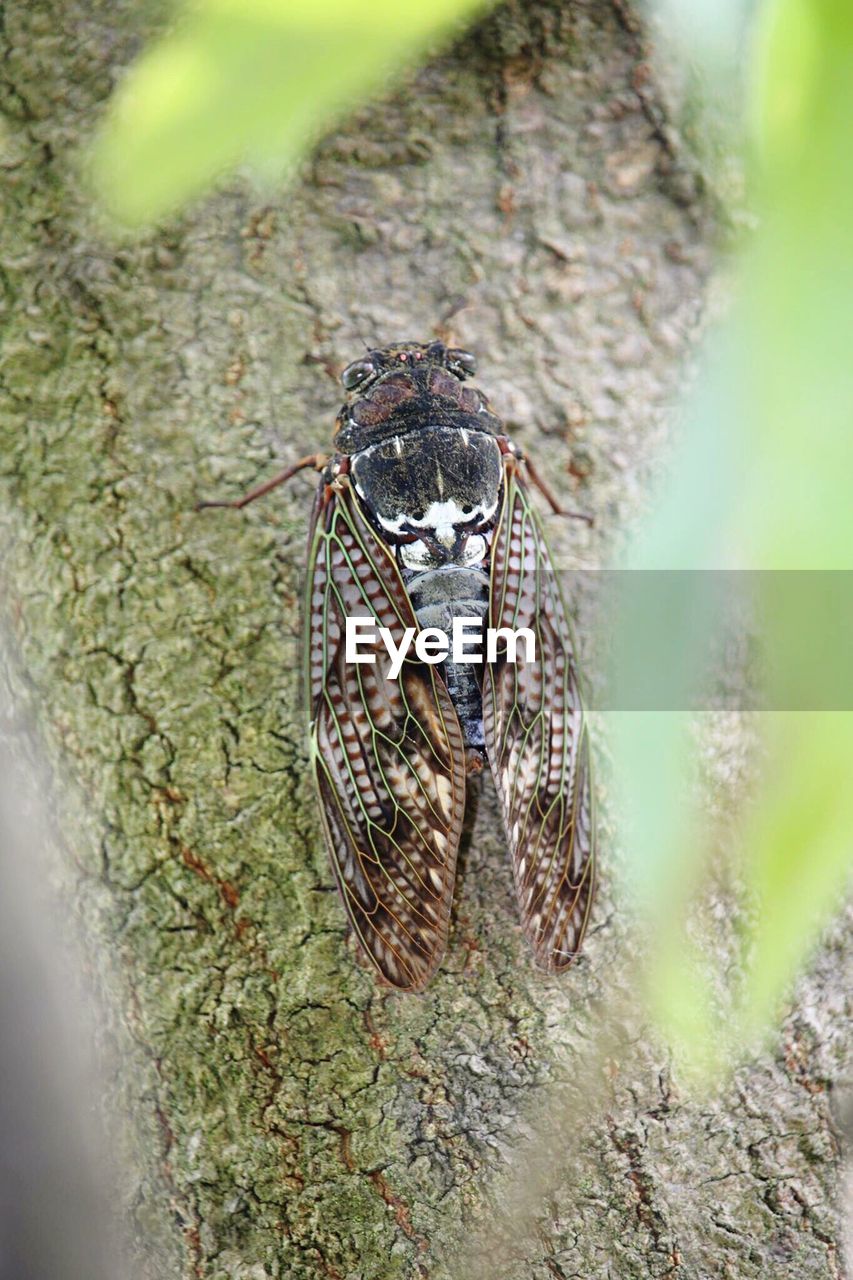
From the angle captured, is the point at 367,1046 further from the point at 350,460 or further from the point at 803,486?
the point at 803,486

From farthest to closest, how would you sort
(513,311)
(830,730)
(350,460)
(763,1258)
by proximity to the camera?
1. (513,311)
2. (350,460)
3. (763,1258)
4. (830,730)

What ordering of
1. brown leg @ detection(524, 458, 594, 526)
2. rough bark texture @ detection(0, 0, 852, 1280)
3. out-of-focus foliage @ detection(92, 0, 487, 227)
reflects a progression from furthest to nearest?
brown leg @ detection(524, 458, 594, 526)
rough bark texture @ detection(0, 0, 852, 1280)
out-of-focus foliage @ detection(92, 0, 487, 227)

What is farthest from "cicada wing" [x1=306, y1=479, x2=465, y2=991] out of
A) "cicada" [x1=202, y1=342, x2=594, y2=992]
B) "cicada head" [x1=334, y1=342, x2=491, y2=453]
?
"cicada head" [x1=334, y1=342, x2=491, y2=453]

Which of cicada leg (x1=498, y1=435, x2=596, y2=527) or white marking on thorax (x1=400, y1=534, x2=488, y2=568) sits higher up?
cicada leg (x1=498, y1=435, x2=596, y2=527)

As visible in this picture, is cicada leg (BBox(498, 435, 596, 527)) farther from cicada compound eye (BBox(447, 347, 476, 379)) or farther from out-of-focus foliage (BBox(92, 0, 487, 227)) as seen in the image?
out-of-focus foliage (BBox(92, 0, 487, 227))

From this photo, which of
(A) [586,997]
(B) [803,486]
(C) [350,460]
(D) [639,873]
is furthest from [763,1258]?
(C) [350,460]

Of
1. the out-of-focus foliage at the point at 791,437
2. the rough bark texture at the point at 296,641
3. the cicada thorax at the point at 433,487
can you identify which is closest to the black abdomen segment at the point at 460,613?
the cicada thorax at the point at 433,487
